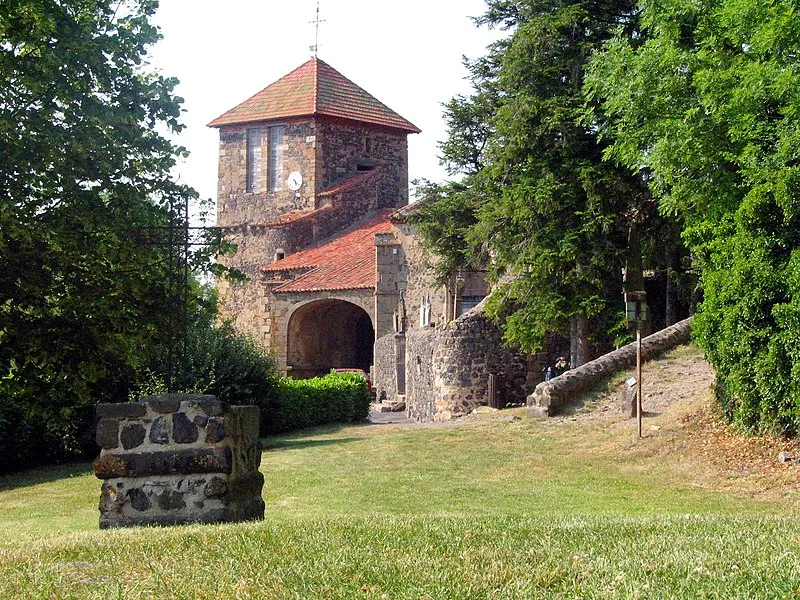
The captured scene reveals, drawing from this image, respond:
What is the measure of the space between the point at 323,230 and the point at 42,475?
26.3 metres

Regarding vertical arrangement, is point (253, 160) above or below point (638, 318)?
above

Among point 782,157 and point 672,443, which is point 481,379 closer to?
point 672,443

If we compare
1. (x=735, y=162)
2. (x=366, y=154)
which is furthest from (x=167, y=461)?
(x=366, y=154)

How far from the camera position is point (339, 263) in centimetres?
4053

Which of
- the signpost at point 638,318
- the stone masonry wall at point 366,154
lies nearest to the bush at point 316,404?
the signpost at point 638,318

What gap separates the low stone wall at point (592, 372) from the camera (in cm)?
2089

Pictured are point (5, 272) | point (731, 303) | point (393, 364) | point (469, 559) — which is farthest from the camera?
point (393, 364)

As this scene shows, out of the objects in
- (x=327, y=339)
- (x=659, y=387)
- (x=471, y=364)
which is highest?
(x=327, y=339)

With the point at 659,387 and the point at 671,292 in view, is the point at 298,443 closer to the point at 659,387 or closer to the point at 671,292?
the point at 659,387

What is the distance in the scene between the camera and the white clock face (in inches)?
1806

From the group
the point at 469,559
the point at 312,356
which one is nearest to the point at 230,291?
the point at 312,356

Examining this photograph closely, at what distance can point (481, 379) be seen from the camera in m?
25.3

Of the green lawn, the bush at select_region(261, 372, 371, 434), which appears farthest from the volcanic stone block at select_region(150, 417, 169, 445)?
the bush at select_region(261, 372, 371, 434)

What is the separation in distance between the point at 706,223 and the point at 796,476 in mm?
4548
